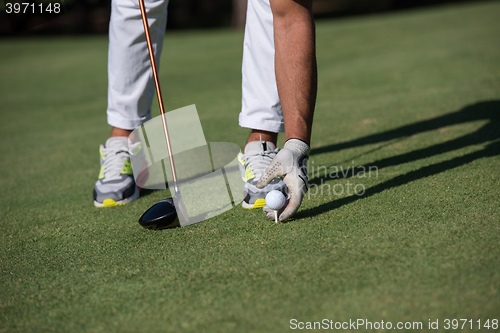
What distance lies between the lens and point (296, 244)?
1357mm

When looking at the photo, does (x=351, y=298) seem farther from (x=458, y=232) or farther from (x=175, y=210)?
(x=175, y=210)

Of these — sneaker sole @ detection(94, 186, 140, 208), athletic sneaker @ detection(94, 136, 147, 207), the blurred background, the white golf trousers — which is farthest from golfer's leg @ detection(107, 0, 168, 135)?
the blurred background

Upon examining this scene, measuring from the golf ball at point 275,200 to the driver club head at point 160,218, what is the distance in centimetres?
34

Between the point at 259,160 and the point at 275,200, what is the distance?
41cm

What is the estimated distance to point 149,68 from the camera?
7.59ft

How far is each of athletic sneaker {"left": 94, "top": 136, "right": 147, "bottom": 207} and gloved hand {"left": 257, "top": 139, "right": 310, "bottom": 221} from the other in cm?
80

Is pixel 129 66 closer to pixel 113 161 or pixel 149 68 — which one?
pixel 149 68

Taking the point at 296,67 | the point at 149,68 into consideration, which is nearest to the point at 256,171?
the point at 296,67

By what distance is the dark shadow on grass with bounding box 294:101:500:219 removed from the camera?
181 cm

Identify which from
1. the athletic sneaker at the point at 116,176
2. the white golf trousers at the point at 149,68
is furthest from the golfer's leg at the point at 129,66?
the athletic sneaker at the point at 116,176

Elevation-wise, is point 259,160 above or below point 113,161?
above

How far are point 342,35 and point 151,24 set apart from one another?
778cm

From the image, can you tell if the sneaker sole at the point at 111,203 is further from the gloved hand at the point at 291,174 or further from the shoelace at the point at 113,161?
the gloved hand at the point at 291,174

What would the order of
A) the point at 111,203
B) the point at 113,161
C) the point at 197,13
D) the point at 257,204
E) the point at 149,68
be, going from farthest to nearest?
the point at 197,13, the point at 149,68, the point at 113,161, the point at 111,203, the point at 257,204
